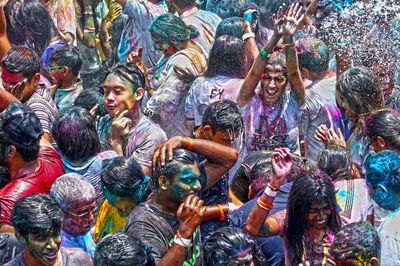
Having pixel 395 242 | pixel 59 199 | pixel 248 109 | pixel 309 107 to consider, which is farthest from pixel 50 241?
pixel 309 107

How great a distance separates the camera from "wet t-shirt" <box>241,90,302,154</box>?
8578 mm

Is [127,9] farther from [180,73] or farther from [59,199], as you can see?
[59,199]

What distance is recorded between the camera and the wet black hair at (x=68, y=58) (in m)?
9.65

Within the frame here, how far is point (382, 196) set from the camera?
679cm

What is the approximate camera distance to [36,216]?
6.02m

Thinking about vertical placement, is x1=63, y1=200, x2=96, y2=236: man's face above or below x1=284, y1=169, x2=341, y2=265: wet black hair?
below

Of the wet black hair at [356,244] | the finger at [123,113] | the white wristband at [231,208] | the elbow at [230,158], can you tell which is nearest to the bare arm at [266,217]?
the white wristband at [231,208]

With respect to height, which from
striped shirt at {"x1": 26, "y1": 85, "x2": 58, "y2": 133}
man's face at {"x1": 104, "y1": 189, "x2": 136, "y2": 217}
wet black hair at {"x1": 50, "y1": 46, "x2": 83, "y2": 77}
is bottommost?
wet black hair at {"x1": 50, "y1": 46, "x2": 83, "y2": 77}

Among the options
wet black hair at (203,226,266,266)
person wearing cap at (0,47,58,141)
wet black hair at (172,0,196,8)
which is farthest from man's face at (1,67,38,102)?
wet black hair at (203,226,266,266)

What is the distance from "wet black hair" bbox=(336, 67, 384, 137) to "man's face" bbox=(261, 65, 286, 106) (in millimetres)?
447

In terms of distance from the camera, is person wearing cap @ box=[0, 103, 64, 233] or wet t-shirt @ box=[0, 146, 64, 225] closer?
wet t-shirt @ box=[0, 146, 64, 225]

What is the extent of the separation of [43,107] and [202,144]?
6.12 feet

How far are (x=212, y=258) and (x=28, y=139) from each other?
64.8 inches

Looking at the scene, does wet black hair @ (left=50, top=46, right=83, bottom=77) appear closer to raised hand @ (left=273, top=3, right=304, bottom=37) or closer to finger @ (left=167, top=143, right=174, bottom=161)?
raised hand @ (left=273, top=3, right=304, bottom=37)
